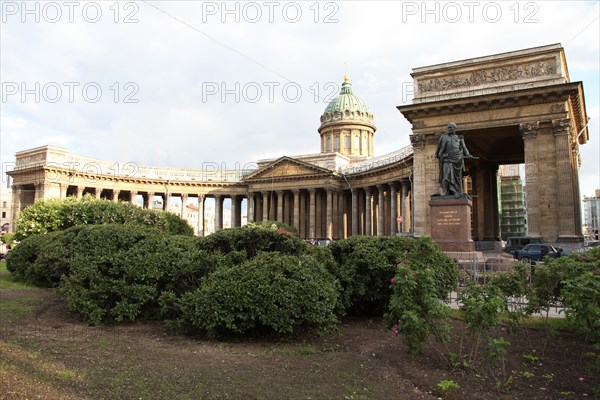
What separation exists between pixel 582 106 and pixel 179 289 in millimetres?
35147

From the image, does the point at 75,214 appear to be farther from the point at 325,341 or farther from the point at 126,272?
the point at 325,341

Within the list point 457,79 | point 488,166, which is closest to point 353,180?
point 488,166

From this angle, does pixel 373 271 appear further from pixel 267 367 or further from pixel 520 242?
pixel 520 242

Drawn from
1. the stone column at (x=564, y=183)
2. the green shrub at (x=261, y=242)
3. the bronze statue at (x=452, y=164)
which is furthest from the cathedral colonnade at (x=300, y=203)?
the green shrub at (x=261, y=242)

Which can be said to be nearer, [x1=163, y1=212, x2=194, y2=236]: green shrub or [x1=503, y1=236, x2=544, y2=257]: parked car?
[x1=503, y1=236, x2=544, y2=257]: parked car

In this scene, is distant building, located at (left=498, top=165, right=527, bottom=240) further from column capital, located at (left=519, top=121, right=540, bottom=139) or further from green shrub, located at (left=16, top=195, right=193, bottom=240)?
green shrub, located at (left=16, top=195, right=193, bottom=240)

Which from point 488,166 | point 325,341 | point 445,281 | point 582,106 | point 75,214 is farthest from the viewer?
point 488,166

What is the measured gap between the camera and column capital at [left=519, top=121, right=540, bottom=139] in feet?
103

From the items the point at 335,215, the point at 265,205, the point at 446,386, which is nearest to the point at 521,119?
the point at 446,386

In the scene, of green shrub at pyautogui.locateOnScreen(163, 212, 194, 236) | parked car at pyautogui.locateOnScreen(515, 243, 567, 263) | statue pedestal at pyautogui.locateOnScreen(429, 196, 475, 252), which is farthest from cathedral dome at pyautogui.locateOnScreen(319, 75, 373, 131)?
statue pedestal at pyautogui.locateOnScreen(429, 196, 475, 252)

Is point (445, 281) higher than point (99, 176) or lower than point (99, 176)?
lower

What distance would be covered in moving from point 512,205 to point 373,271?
70.6m

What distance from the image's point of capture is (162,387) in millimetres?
6273

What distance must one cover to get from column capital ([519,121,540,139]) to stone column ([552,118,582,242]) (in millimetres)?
1035
